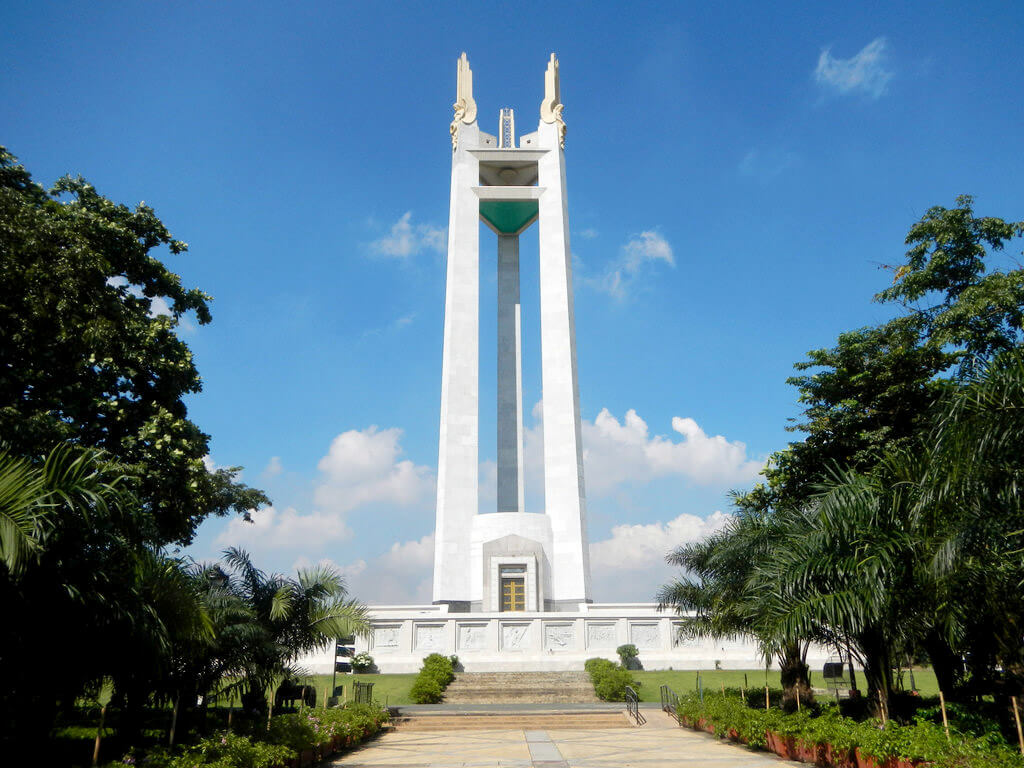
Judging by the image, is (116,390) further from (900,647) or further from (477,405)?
(477,405)

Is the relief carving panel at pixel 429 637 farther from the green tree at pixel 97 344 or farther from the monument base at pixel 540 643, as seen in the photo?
the green tree at pixel 97 344

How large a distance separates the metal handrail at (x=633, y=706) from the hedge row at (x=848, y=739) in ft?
6.85

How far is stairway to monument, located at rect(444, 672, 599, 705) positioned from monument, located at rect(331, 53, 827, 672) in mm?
2124

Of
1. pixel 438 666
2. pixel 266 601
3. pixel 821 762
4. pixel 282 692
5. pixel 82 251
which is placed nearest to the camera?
pixel 821 762

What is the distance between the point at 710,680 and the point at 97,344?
61.2ft

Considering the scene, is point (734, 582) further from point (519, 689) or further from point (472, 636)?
point (472, 636)

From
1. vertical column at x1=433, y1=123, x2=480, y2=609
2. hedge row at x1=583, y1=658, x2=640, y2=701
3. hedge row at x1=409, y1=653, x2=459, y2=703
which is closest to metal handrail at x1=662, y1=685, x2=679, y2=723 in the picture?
hedge row at x1=583, y1=658, x2=640, y2=701

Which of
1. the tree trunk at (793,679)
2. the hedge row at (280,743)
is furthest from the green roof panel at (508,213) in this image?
the hedge row at (280,743)

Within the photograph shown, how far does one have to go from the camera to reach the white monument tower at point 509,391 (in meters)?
31.4

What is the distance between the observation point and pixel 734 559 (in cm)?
1451

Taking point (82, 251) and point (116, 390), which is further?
point (116, 390)

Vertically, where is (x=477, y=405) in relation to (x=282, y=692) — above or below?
above

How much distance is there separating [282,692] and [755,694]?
10.3 metres

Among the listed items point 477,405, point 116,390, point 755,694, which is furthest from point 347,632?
point 477,405
